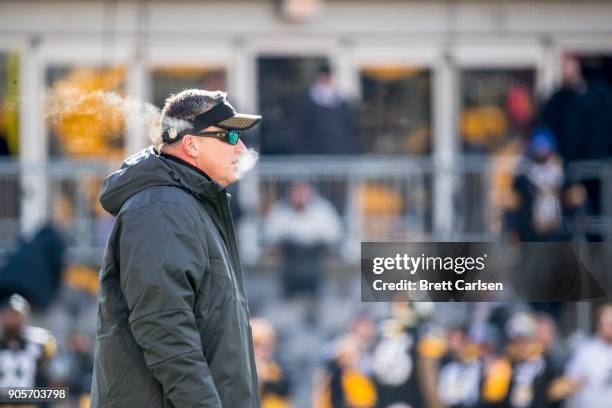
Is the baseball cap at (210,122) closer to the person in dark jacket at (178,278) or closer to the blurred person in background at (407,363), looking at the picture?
the person in dark jacket at (178,278)

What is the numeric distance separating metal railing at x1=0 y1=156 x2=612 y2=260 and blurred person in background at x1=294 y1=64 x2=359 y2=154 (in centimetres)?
13

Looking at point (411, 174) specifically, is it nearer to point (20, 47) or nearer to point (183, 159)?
point (20, 47)

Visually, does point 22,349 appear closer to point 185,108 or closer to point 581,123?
point 581,123

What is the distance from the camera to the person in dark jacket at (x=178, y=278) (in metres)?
3.74

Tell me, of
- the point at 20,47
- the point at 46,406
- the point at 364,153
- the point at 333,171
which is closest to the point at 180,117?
the point at 46,406

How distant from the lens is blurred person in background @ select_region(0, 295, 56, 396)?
8617 mm

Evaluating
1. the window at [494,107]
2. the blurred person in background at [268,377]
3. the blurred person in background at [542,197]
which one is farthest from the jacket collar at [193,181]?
the window at [494,107]

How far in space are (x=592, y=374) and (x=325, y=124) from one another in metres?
3.34

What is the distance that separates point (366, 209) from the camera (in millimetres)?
11812

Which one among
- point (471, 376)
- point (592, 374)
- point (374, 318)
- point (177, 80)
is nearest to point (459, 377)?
point (471, 376)

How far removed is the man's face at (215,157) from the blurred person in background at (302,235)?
7.19 metres

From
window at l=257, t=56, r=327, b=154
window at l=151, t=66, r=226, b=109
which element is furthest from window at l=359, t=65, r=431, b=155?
window at l=151, t=66, r=226, b=109

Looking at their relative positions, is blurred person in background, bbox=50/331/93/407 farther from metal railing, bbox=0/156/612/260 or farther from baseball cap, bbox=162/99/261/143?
baseball cap, bbox=162/99/261/143

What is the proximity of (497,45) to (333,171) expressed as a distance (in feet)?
10.5
